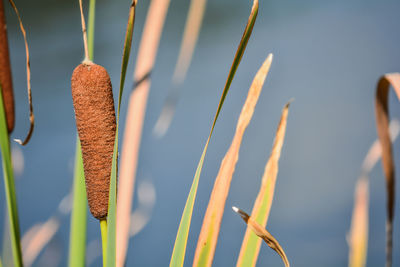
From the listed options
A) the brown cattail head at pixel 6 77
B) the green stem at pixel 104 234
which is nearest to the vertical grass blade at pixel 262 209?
the green stem at pixel 104 234

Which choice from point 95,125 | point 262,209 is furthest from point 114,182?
point 262,209

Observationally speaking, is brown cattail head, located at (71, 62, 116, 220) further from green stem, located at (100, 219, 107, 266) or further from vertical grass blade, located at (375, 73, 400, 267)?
vertical grass blade, located at (375, 73, 400, 267)

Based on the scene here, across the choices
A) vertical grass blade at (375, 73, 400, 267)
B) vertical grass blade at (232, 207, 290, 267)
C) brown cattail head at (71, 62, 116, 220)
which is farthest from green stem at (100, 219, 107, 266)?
vertical grass blade at (375, 73, 400, 267)

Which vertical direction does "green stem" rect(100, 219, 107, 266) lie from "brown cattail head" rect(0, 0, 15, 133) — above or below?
below

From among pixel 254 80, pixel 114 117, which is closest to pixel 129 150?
pixel 114 117

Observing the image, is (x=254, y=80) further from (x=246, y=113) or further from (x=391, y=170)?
(x=391, y=170)

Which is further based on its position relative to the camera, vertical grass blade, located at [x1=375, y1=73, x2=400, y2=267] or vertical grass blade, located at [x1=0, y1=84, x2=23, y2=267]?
vertical grass blade, located at [x1=0, y1=84, x2=23, y2=267]
